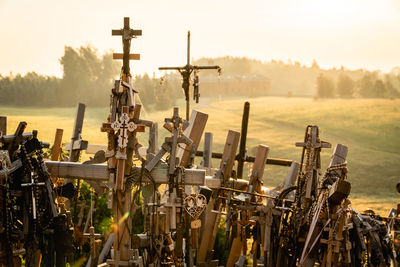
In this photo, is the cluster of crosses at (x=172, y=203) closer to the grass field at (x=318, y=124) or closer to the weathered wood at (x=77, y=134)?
the weathered wood at (x=77, y=134)

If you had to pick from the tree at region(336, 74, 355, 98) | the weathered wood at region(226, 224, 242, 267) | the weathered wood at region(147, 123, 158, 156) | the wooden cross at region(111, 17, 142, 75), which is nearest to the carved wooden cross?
the wooden cross at region(111, 17, 142, 75)

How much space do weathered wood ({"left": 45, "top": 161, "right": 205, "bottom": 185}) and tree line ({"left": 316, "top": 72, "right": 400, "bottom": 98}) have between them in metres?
69.2

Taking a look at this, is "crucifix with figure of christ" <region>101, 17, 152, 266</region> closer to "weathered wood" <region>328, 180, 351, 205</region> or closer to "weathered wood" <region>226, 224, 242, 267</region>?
"weathered wood" <region>328, 180, 351, 205</region>

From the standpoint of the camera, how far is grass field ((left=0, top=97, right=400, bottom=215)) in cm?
3697

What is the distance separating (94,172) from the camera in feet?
29.1

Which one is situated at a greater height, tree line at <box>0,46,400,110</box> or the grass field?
tree line at <box>0,46,400,110</box>

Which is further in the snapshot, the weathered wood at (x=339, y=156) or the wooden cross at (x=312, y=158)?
the weathered wood at (x=339, y=156)

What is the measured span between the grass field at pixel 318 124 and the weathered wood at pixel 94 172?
16565 mm

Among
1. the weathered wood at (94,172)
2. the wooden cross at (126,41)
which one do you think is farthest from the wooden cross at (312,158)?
the wooden cross at (126,41)

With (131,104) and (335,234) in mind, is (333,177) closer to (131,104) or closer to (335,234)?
(335,234)

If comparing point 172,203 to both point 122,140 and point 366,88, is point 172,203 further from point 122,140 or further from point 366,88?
point 366,88

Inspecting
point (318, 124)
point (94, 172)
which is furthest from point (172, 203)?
point (318, 124)

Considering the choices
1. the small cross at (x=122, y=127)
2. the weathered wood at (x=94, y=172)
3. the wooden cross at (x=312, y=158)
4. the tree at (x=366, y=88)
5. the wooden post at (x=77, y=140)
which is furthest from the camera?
the tree at (x=366, y=88)

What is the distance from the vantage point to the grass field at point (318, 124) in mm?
36969
